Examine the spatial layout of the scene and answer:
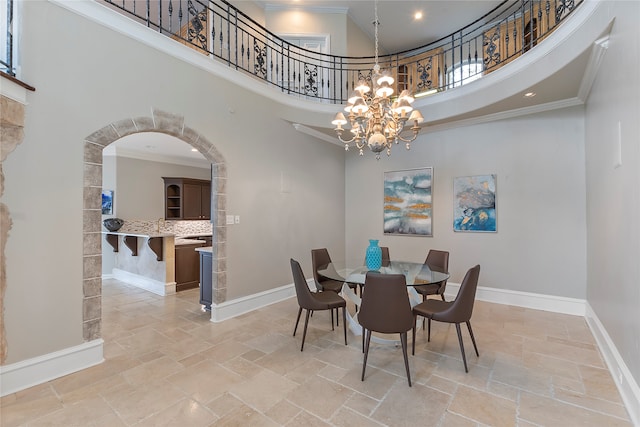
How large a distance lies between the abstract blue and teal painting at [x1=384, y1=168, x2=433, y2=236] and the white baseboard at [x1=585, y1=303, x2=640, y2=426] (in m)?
2.47

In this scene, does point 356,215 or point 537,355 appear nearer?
point 537,355

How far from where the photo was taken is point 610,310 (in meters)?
2.61

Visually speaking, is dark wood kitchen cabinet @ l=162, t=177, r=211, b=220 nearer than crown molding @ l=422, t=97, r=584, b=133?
No

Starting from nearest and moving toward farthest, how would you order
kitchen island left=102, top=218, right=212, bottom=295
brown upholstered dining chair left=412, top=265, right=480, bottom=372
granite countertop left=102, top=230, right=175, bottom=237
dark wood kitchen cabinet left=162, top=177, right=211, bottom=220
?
brown upholstered dining chair left=412, top=265, right=480, bottom=372 < granite countertop left=102, top=230, right=175, bottom=237 < kitchen island left=102, top=218, right=212, bottom=295 < dark wood kitchen cabinet left=162, top=177, right=211, bottom=220

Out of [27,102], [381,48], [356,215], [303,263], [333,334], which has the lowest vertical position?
[333,334]

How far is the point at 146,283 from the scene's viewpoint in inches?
211

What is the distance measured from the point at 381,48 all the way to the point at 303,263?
5338mm

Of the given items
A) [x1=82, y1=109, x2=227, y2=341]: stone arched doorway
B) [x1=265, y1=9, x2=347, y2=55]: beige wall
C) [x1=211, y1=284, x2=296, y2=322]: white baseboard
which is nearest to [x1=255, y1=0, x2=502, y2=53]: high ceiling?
[x1=265, y1=9, x2=347, y2=55]: beige wall

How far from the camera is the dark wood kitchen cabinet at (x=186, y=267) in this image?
5.22m

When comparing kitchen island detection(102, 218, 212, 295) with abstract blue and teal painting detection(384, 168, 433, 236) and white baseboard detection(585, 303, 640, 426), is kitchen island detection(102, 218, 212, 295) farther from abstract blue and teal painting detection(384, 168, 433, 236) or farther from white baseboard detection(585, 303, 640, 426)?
white baseboard detection(585, 303, 640, 426)

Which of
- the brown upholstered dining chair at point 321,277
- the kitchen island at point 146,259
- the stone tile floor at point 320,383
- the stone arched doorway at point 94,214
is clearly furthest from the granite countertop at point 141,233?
the brown upholstered dining chair at point 321,277

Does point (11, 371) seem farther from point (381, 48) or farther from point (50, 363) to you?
point (381, 48)

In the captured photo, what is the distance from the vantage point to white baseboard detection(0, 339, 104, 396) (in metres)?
2.15

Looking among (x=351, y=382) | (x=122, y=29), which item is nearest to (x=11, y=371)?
(x=351, y=382)
